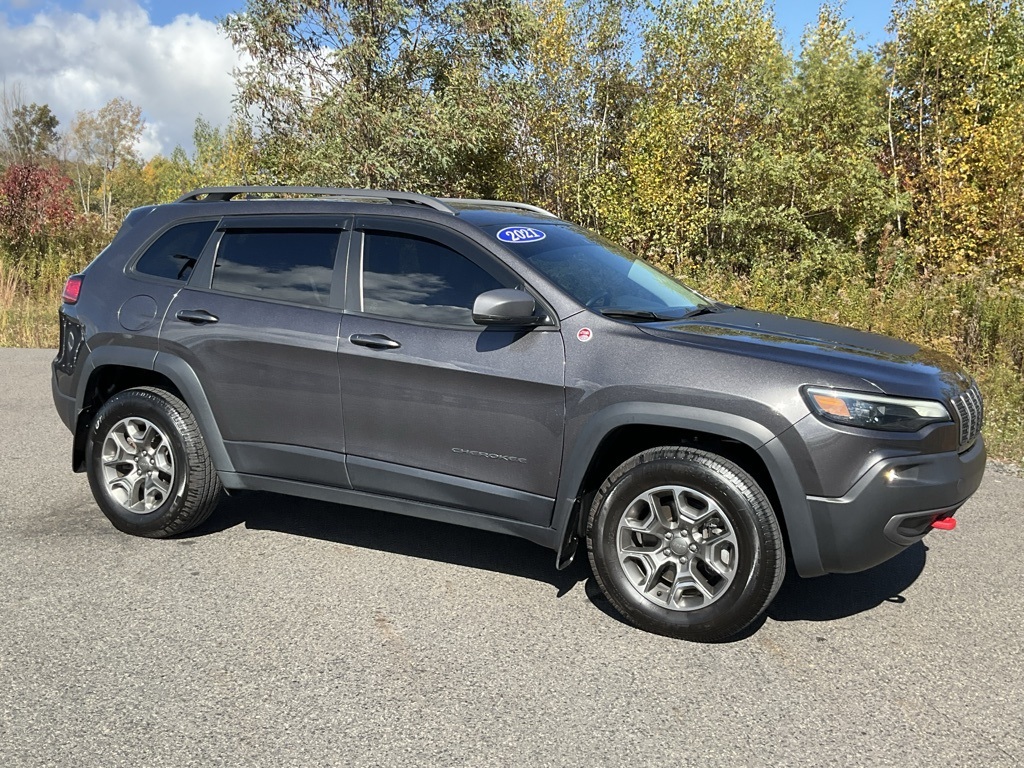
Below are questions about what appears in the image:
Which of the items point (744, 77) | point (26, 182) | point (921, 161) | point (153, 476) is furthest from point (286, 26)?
point (153, 476)

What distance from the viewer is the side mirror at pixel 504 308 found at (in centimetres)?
383

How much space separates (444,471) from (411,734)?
1377 mm

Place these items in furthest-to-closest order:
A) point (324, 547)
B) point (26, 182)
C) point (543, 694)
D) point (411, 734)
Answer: point (26, 182) → point (324, 547) → point (543, 694) → point (411, 734)

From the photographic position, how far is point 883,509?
137 inches

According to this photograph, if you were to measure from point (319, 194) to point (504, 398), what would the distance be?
1.71 metres

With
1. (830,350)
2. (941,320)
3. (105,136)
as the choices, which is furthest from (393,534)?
(105,136)

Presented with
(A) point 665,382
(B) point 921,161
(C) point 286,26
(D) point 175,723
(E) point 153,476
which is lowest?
(D) point 175,723

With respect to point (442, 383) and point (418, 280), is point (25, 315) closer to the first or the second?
point (418, 280)

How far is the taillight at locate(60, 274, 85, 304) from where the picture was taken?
17.3ft

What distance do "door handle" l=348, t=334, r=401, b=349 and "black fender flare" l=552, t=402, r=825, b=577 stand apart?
1006 mm

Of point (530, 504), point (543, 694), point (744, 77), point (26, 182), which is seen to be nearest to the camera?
point (543, 694)

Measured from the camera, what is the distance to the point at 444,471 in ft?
13.6

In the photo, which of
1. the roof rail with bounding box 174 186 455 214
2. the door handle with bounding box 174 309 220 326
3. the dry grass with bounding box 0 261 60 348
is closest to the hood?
the roof rail with bounding box 174 186 455 214

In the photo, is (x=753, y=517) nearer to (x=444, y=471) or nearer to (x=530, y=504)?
(x=530, y=504)
